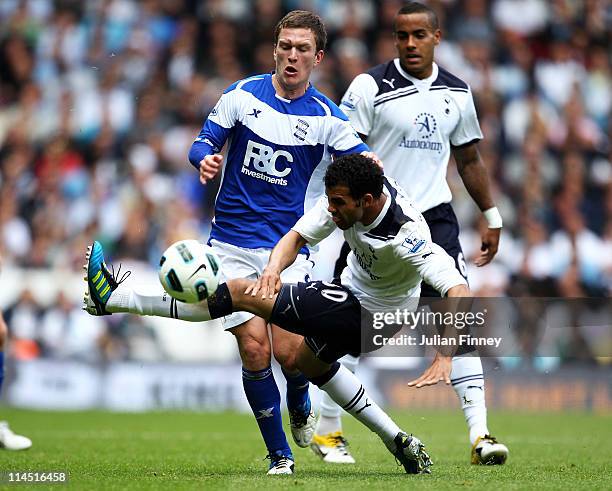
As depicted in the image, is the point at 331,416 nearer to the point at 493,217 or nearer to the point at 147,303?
the point at 493,217

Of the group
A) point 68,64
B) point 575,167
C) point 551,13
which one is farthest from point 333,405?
point 551,13

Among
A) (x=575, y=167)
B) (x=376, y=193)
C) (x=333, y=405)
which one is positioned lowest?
(x=333, y=405)

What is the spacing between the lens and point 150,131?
1647cm

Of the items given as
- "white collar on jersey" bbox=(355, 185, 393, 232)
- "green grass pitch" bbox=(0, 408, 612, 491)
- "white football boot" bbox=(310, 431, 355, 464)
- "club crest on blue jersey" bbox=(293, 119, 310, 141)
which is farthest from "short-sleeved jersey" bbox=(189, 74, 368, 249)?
"white football boot" bbox=(310, 431, 355, 464)

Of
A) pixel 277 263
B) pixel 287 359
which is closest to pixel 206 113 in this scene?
pixel 287 359

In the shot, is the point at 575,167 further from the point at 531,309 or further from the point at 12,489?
the point at 12,489

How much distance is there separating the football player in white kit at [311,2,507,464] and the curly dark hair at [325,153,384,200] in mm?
1693

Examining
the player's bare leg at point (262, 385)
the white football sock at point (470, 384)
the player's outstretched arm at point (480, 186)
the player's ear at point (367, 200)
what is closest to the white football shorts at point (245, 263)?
the player's bare leg at point (262, 385)

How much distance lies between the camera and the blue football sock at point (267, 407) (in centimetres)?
693

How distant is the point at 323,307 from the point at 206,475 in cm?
122

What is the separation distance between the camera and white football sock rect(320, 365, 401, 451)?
6.82 meters

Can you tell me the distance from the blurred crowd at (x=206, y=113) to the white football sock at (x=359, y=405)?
25.1 feet

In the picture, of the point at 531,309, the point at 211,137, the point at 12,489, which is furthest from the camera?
the point at 531,309

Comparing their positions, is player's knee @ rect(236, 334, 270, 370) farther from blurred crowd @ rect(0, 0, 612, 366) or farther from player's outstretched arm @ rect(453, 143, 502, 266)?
blurred crowd @ rect(0, 0, 612, 366)
